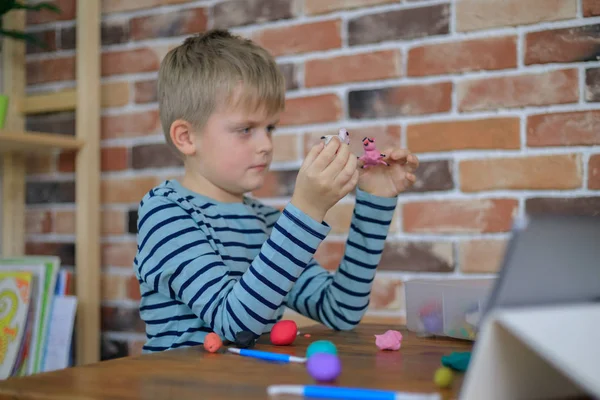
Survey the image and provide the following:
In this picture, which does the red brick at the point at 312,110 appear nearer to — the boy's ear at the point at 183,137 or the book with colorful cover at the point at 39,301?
the boy's ear at the point at 183,137

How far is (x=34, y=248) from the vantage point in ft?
6.15

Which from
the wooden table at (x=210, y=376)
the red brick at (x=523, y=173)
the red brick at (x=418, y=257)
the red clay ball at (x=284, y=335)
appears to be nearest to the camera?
the wooden table at (x=210, y=376)

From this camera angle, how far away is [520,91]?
1.31 metres

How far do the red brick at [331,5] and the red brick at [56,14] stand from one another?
2.31 ft

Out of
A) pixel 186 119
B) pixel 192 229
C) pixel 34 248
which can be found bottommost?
pixel 34 248

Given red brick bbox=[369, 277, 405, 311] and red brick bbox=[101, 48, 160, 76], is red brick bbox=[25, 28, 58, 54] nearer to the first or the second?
red brick bbox=[101, 48, 160, 76]

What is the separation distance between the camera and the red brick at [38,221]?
186 cm

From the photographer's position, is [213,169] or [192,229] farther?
[213,169]

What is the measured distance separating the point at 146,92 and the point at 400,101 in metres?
0.68

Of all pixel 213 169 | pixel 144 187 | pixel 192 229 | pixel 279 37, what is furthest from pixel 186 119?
pixel 144 187

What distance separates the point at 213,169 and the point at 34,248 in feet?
3.17

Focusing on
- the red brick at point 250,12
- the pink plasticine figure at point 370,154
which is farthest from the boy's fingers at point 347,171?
the red brick at point 250,12

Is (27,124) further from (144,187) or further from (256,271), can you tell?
(256,271)

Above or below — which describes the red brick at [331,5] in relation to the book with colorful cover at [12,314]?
above
